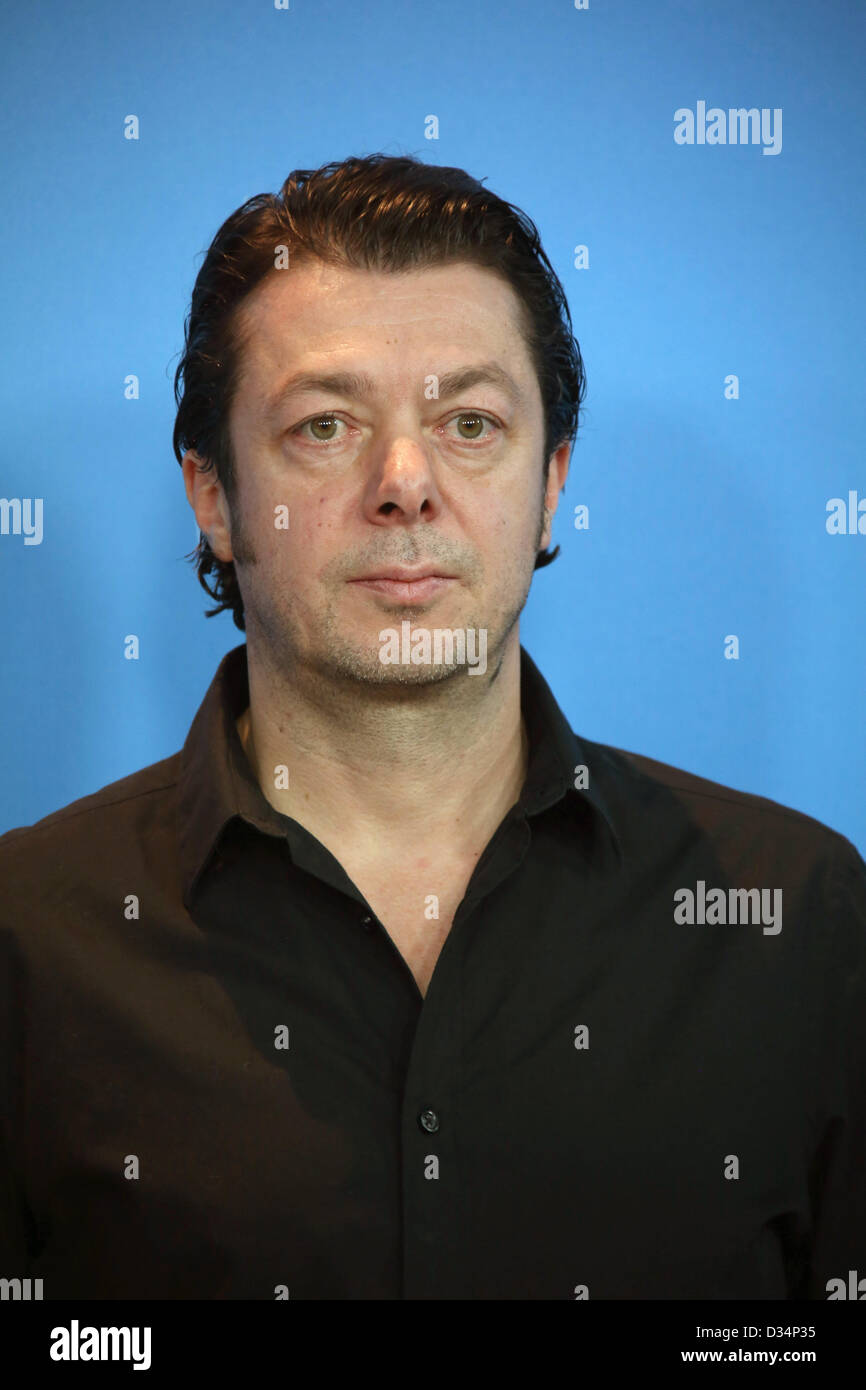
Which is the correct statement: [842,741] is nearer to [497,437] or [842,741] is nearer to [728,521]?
[728,521]

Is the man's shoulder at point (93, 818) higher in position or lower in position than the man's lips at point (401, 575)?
lower

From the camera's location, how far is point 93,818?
1.78 meters

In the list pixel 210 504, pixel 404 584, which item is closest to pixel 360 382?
pixel 404 584

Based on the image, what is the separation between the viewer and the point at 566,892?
5.60 ft

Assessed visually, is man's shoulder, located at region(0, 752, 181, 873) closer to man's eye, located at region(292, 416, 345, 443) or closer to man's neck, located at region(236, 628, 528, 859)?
man's neck, located at region(236, 628, 528, 859)

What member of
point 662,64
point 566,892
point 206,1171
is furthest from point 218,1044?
point 662,64

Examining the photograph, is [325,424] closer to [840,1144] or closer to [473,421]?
[473,421]

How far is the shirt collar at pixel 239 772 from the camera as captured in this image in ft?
5.44

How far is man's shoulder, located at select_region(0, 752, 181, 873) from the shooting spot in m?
1.75

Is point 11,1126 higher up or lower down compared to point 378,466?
lower down

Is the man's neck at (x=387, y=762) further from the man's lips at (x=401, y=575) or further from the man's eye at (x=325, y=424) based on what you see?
the man's eye at (x=325, y=424)

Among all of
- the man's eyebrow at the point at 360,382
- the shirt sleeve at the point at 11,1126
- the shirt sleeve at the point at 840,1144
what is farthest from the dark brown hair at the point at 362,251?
the shirt sleeve at the point at 840,1144

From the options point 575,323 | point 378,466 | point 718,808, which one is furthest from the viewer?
point 575,323

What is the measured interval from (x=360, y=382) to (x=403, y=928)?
0.70 metres
